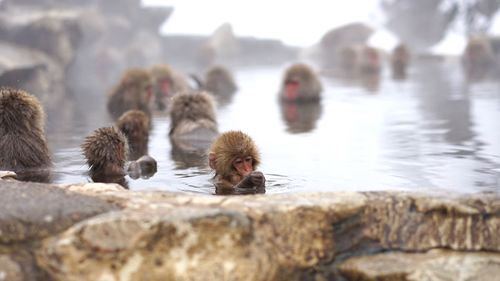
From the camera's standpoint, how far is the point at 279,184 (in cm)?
439

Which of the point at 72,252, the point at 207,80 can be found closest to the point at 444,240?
the point at 72,252

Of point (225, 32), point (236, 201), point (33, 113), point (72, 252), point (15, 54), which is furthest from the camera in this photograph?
point (225, 32)

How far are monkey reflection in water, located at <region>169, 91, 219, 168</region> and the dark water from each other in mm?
182

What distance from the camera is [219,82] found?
44.5 feet

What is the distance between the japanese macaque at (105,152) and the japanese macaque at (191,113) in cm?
201

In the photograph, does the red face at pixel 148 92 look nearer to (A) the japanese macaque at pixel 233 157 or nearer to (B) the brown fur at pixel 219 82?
(B) the brown fur at pixel 219 82

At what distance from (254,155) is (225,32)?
3083cm

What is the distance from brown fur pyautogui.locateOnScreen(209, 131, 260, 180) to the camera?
4156 millimetres

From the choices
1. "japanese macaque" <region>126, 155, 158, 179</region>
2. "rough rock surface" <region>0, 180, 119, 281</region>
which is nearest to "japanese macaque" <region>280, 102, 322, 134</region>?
"japanese macaque" <region>126, 155, 158, 179</region>

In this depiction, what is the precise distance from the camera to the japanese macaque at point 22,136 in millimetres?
4555

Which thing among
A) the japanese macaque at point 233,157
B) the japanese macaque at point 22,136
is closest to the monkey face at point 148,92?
the japanese macaque at point 22,136

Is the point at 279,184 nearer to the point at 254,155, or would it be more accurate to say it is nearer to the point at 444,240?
the point at 254,155

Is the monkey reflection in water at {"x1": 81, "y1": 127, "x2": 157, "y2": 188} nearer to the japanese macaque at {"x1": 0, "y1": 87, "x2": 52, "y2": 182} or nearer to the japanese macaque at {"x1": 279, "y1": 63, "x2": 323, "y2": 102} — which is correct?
the japanese macaque at {"x1": 0, "y1": 87, "x2": 52, "y2": 182}

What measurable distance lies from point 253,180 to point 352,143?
2323 mm
